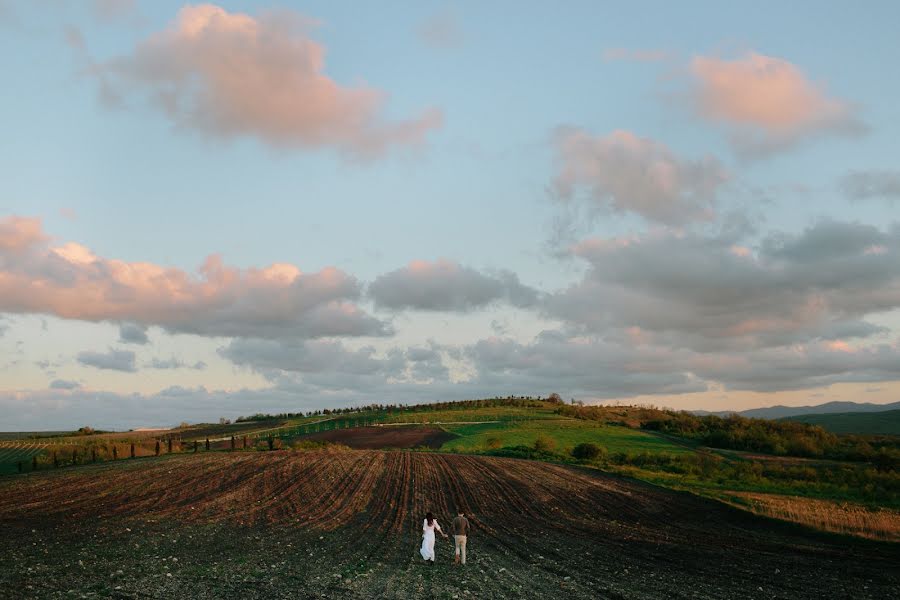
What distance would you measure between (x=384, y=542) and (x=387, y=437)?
77.8m

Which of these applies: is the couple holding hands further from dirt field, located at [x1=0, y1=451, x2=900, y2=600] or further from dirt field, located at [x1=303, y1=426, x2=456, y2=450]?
dirt field, located at [x1=303, y1=426, x2=456, y2=450]

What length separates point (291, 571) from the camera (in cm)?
2542

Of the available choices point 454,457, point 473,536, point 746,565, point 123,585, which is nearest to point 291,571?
point 123,585

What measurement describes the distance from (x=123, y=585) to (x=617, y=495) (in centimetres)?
3997

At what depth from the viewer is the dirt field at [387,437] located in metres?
102

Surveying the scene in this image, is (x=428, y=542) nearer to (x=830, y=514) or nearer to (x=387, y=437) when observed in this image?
(x=830, y=514)

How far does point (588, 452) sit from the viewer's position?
90812 millimetres

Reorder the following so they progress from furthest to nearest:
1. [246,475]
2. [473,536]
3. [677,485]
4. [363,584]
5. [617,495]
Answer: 1. [677,485]
2. [246,475]
3. [617,495]
4. [473,536]
5. [363,584]

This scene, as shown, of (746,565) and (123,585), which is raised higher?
(123,585)

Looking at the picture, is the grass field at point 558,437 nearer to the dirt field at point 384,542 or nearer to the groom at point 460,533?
the dirt field at point 384,542

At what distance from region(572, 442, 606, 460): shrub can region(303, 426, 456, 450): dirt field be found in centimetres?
1983

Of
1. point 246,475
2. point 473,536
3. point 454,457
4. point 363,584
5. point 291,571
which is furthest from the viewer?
point 454,457

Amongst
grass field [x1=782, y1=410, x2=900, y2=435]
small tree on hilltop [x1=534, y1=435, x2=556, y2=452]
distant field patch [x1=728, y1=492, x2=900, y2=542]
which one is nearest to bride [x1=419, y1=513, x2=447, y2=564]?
distant field patch [x1=728, y1=492, x2=900, y2=542]

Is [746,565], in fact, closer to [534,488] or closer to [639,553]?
[639,553]
